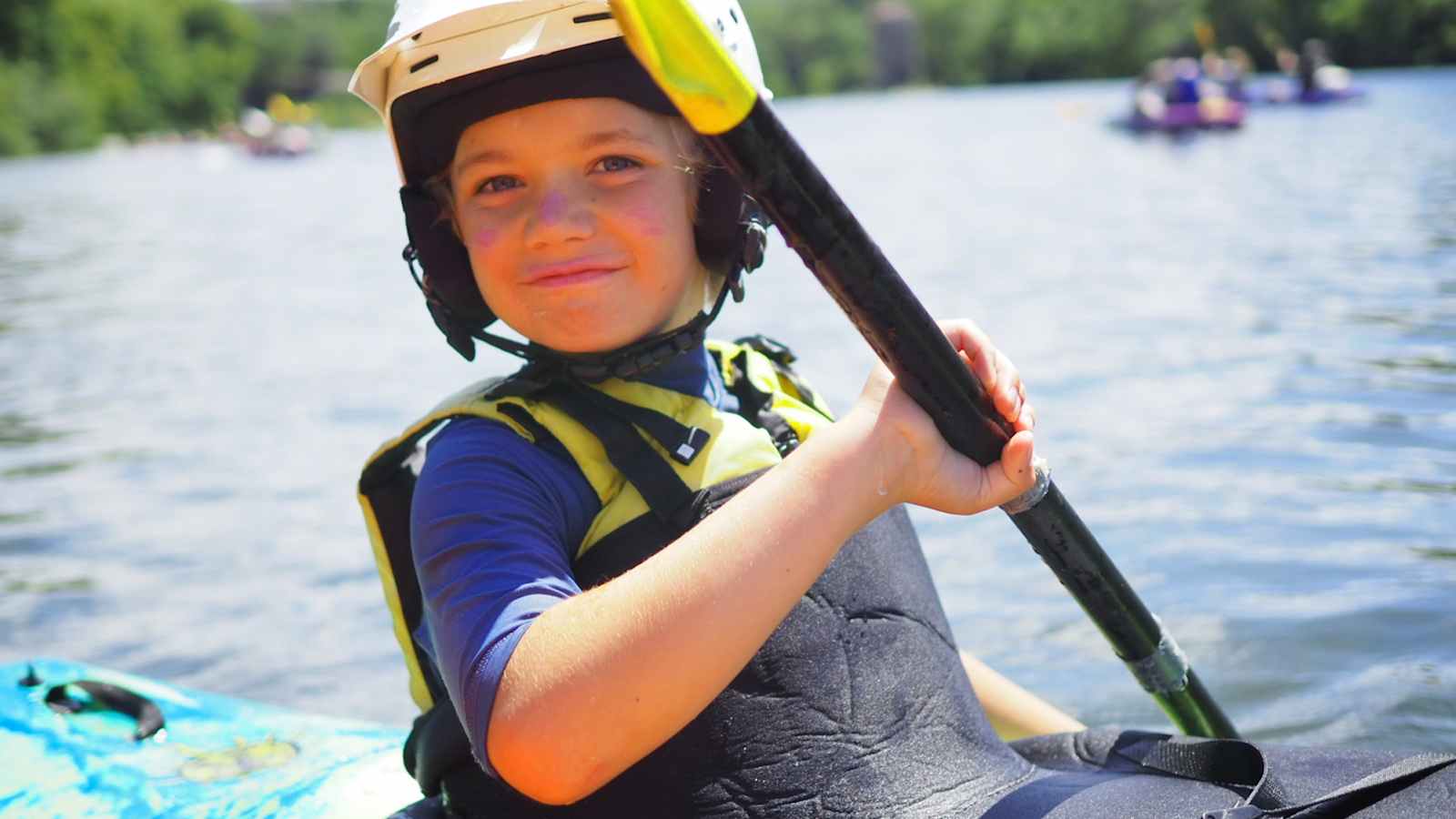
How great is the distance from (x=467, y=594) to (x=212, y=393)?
759cm

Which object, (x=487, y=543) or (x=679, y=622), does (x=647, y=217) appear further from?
(x=679, y=622)

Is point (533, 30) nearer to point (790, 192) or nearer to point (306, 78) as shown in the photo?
point (790, 192)

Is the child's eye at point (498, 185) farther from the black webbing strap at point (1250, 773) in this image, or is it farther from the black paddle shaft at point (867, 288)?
the black webbing strap at point (1250, 773)

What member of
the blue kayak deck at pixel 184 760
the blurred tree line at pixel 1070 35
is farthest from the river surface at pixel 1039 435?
the blurred tree line at pixel 1070 35

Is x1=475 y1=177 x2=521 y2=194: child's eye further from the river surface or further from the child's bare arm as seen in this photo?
the river surface

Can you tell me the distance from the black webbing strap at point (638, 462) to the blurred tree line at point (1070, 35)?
1207 inches

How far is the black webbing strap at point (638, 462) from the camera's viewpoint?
1715mm

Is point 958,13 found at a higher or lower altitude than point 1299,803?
lower

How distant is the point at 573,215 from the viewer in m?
1.70

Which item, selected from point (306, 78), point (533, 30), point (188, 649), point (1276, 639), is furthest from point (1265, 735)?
point (306, 78)

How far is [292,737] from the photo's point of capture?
2.76 m

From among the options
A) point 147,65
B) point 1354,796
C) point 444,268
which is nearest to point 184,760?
point 444,268

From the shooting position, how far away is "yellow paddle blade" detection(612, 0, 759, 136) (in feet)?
4.17

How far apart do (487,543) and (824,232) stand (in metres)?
0.47
